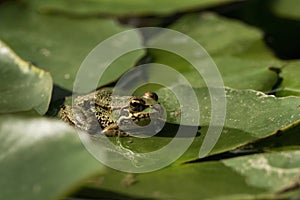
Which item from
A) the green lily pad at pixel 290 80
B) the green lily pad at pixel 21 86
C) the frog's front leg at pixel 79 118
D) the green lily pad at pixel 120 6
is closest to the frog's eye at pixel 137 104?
the frog's front leg at pixel 79 118

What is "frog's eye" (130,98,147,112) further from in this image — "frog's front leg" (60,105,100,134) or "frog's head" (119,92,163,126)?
"frog's front leg" (60,105,100,134)

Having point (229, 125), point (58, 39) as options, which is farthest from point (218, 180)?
point (58, 39)

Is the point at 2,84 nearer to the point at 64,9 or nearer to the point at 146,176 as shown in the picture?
the point at 146,176

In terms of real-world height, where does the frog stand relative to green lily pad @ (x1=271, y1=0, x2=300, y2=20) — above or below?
below

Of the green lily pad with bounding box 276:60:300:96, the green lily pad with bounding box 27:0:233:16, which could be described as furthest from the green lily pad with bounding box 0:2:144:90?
the green lily pad with bounding box 276:60:300:96

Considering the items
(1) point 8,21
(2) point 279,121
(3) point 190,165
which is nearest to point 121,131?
(3) point 190,165
